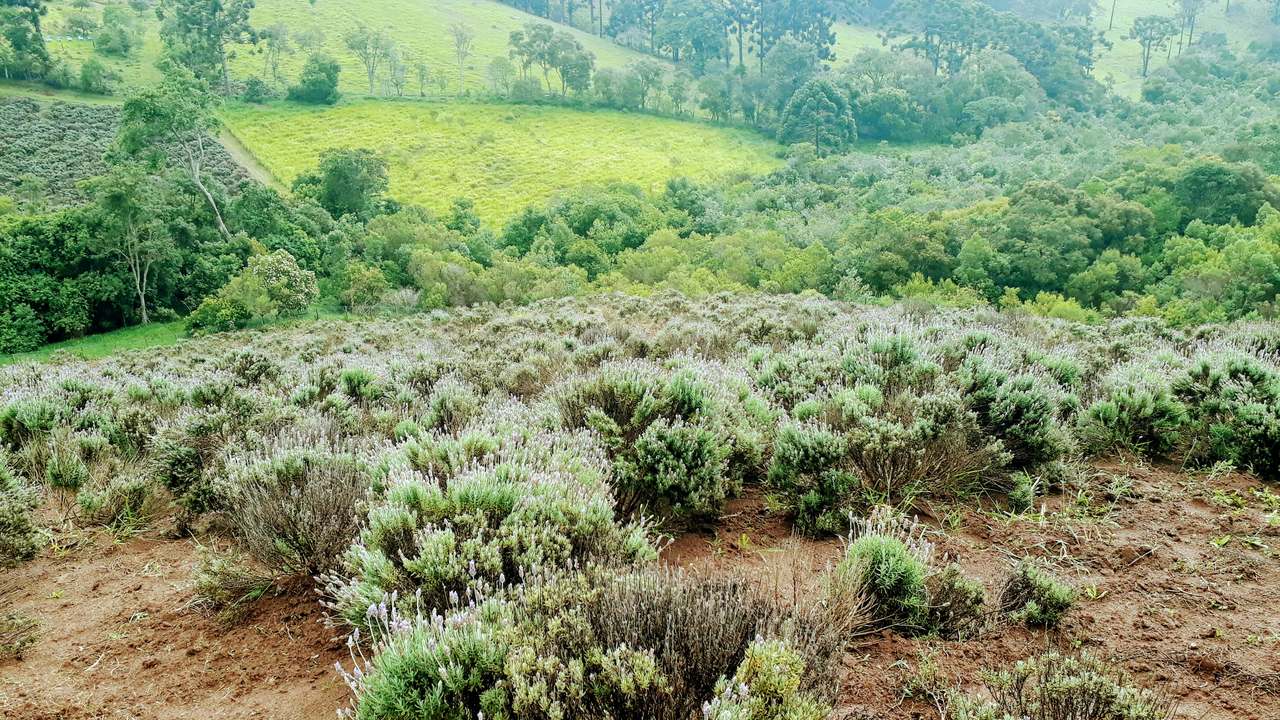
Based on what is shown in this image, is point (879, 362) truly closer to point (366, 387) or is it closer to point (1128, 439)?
point (1128, 439)

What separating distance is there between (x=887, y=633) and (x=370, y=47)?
102828 millimetres

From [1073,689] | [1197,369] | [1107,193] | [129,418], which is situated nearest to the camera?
[1073,689]

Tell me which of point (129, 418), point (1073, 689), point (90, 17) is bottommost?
point (129, 418)

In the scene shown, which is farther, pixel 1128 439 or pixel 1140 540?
pixel 1128 439

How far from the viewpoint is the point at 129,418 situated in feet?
24.2

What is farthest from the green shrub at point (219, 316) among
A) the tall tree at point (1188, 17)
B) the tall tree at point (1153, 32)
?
the tall tree at point (1188, 17)

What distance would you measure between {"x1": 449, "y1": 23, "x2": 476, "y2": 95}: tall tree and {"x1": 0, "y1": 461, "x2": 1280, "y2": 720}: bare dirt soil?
9631 centimetres

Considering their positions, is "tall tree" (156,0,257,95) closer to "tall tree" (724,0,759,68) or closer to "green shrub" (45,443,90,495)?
"tall tree" (724,0,759,68)

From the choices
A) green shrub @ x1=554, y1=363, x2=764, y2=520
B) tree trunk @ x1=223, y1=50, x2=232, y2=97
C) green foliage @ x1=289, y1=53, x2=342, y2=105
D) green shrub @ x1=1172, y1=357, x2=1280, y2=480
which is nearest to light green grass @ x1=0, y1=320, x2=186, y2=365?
green shrub @ x1=554, y1=363, x2=764, y2=520

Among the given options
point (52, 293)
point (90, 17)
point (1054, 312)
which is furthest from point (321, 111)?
point (1054, 312)

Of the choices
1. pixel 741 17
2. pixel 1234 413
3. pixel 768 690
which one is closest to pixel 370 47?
pixel 741 17

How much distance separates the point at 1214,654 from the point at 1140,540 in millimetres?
1348

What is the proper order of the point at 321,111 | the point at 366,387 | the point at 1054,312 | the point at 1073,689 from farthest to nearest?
1. the point at 321,111
2. the point at 1054,312
3. the point at 366,387
4. the point at 1073,689

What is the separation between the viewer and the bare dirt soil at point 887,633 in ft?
9.78
